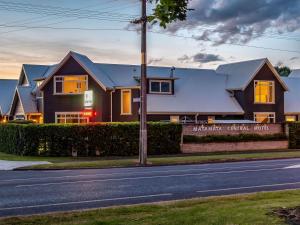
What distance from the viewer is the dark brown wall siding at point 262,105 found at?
5062 cm

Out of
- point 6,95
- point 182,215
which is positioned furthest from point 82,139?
point 6,95

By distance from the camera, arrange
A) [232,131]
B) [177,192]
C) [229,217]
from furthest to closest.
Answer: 1. [232,131]
2. [177,192]
3. [229,217]

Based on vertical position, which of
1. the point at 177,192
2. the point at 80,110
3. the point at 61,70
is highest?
the point at 61,70

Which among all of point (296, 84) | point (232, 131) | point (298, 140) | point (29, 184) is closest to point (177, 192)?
point (29, 184)

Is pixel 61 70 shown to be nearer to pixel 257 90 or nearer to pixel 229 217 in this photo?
pixel 257 90

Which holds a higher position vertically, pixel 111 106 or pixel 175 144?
pixel 111 106

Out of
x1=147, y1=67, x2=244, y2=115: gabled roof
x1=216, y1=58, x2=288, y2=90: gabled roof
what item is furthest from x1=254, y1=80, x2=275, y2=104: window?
x1=147, y1=67, x2=244, y2=115: gabled roof

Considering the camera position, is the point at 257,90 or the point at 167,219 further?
the point at 257,90

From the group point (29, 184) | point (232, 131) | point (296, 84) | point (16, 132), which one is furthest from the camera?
point (296, 84)

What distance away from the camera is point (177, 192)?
15.2m

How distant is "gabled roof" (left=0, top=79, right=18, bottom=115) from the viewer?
65031mm

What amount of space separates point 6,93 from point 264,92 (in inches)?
1334

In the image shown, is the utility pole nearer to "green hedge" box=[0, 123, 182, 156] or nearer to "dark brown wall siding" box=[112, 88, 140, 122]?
"green hedge" box=[0, 123, 182, 156]

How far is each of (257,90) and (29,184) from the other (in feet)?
123
